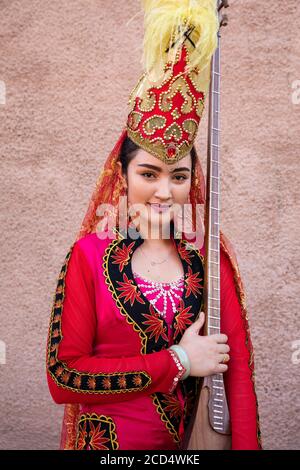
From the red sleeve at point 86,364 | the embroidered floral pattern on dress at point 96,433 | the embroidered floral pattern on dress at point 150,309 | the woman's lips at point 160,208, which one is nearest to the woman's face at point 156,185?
the woman's lips at point 160,208

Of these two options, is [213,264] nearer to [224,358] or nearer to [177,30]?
[224,358]

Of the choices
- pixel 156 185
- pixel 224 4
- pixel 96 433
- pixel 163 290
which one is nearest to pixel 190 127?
pixel 156 185

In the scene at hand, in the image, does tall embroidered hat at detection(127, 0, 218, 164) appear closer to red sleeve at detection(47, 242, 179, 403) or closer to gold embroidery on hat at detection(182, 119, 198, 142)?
gold embroidery on hat at detection(182, 119, 198, 142)

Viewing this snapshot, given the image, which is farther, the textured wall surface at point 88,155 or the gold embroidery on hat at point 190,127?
the textured wall surface at point 88,155

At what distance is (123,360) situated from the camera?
1310 mm

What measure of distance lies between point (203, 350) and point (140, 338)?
6.0 inches

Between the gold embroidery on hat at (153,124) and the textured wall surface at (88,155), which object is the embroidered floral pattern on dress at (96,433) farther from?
the textured wall surface at (88,155)

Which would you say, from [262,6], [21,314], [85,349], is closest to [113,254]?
[85,349]

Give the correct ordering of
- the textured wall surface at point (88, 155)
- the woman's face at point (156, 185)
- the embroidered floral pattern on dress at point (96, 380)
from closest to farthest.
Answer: the embroidered floral pattern on dress at point (96, 380)
the woman's face at point (156, 185)
the textured wall surface at point (88, 155)

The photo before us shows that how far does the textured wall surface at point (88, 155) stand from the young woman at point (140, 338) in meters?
1.21

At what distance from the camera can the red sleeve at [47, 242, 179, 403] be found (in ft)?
4.22

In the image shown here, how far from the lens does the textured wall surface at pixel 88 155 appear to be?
2627 mm

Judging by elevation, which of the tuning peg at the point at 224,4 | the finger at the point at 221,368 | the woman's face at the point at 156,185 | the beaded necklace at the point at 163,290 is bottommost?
the finger at the point at 221,368
